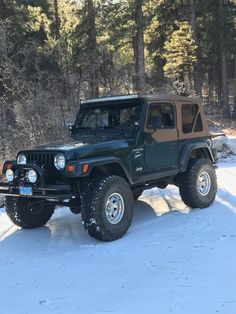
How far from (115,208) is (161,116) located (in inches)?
79.7

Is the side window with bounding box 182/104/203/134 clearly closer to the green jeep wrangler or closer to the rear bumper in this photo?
the green jeep wrangler

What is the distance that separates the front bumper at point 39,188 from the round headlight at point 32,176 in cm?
5

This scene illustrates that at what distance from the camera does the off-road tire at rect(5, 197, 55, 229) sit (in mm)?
8203

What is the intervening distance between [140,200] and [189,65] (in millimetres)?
23684

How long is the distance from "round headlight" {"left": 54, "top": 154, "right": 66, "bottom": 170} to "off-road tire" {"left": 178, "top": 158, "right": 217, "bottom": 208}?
9.31 ft

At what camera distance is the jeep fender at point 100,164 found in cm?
703

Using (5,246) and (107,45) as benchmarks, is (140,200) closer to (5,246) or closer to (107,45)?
(5,246)

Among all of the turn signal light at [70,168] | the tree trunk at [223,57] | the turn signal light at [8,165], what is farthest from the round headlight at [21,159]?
the tree trunk at [223,57]

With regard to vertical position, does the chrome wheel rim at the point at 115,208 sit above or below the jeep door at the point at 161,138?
below

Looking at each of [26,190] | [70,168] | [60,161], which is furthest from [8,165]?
[70,168]

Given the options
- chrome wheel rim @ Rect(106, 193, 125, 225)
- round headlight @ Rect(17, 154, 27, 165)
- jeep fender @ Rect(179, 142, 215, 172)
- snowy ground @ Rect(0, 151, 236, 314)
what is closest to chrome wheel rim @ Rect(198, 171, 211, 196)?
snowy ground @ Rect(0, 151, 236, 314)

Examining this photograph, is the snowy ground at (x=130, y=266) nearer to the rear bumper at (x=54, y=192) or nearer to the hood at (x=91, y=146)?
the rear bumper at (x=54, y=192)

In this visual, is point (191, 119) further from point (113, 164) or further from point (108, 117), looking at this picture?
point (113, 164)

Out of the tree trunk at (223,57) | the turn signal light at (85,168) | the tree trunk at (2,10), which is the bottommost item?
the turn signal light at (85,168)
